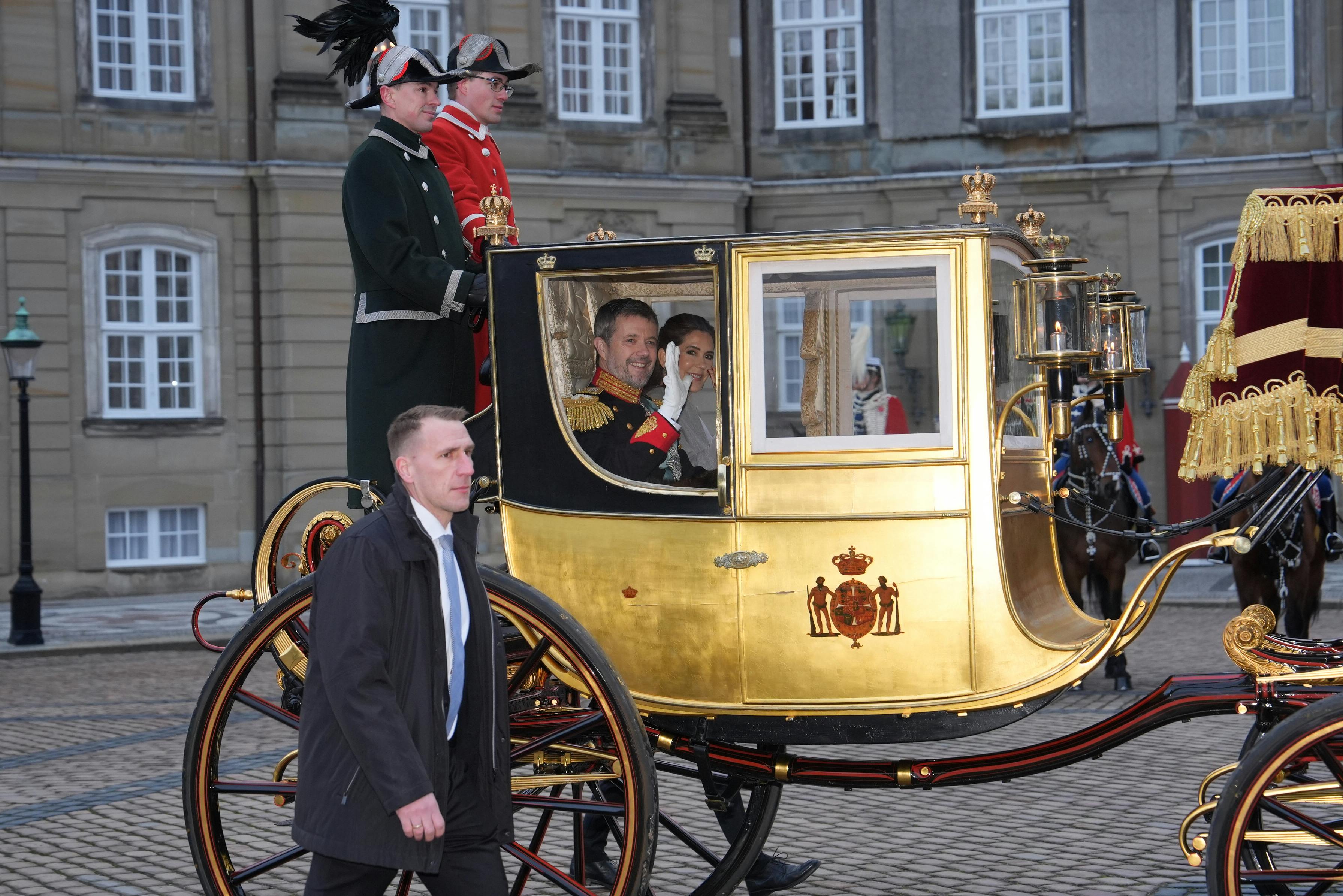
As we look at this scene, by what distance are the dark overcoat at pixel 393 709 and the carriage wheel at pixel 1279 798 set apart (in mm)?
1671

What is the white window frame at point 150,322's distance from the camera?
58.6ft

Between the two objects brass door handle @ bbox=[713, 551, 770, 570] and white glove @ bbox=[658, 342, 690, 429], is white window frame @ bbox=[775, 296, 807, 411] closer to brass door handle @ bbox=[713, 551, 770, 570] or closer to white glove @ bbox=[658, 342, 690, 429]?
white glove @ bbox=[658, 342, 690, 429]

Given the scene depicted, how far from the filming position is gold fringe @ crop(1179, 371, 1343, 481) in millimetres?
3900

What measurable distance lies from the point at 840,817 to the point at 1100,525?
3845 mm

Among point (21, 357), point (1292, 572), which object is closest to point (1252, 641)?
point (1292, 572)

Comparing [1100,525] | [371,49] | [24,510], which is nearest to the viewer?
[371,49]

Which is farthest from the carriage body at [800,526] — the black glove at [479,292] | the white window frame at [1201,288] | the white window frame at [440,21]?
the white window frame at [1201,288]

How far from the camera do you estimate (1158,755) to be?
7801 mm

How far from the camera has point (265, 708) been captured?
14.5 ft

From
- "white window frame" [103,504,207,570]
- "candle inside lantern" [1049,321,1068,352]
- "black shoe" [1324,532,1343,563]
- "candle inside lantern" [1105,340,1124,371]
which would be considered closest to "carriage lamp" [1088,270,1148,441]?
"candle inside lantern" [1105,340,1124,371]

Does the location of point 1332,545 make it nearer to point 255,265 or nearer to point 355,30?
point 355,30

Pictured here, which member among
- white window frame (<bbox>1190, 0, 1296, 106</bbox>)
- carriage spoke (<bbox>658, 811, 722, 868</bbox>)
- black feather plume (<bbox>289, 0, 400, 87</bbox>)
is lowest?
carriage spoke (<bbox>658, 811, 722, 868</bbox>)

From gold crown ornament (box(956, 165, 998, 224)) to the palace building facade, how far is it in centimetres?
1327

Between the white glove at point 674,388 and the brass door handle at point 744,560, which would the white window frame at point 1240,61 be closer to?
the white glove at point 674,388
